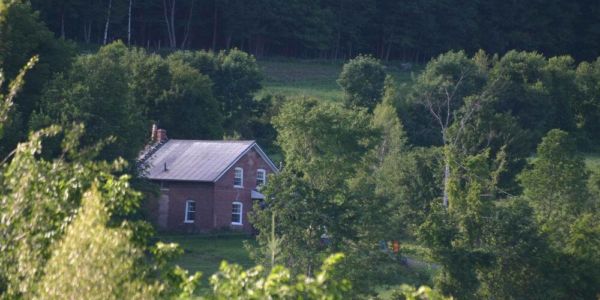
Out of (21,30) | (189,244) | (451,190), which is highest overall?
(21,30)

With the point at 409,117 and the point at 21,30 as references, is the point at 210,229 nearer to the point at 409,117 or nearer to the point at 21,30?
the point at 21,30

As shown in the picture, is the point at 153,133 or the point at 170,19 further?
the point at 170,19

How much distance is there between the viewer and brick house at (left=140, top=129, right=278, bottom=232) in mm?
62250

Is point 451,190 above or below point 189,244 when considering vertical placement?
above

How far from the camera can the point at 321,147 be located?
4828 cm

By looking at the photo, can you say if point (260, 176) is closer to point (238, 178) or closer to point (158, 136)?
point (238, 178)

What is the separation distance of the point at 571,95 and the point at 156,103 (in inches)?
1758

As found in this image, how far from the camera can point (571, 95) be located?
103 metres

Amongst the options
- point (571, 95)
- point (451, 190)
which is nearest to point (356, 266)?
point (451, 190)

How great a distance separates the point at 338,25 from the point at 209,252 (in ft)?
226

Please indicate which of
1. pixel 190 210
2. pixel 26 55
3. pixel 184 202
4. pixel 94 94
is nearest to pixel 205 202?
pixel 190 210

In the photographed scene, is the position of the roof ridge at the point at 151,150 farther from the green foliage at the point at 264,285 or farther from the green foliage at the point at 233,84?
the green foliage at the point at 264,285

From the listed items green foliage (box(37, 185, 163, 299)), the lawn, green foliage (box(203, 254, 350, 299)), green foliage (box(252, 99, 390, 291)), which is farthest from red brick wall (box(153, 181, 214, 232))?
green foliage (box(203, 254, 350, 299))

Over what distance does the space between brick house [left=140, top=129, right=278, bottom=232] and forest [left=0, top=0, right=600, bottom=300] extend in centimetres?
286
